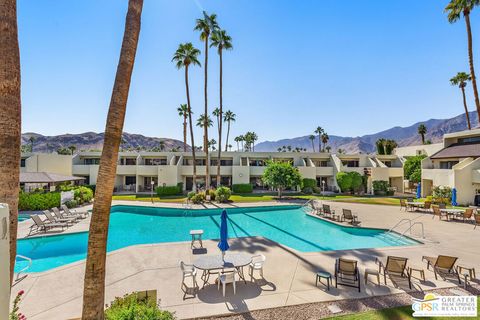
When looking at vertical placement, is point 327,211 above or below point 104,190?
below

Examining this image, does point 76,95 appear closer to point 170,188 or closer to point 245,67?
point 245,67

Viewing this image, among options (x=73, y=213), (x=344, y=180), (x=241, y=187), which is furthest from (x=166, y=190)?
(x=344, y=180)

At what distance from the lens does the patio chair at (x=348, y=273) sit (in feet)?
24.3

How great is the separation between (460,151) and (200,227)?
29.1 meters

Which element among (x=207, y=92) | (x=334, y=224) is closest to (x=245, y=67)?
(x=207, y=92)

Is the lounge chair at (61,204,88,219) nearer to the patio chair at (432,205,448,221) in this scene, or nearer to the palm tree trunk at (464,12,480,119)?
the patio chair at (432,205,448,221)

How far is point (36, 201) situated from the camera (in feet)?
65.5

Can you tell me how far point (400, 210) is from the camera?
2114 cm

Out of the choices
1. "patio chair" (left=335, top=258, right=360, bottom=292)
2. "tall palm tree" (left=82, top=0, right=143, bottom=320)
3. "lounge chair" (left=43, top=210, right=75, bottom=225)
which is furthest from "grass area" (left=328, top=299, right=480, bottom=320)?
"lounge chair" (left=43, top=210, right=75, bottom=225)

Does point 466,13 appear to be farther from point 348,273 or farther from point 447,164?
point 348,273

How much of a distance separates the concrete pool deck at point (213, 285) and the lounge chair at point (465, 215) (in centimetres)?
538

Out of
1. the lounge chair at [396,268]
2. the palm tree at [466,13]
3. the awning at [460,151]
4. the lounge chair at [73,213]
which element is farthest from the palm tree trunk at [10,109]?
the awning at [460,151]

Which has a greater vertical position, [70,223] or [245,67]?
[245,67]

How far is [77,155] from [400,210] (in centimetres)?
4020
